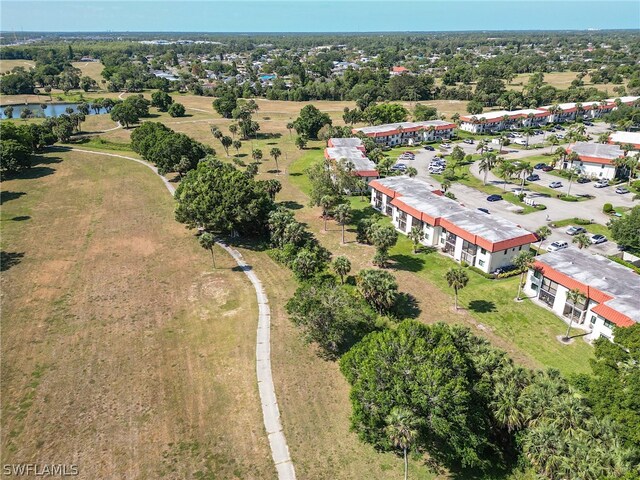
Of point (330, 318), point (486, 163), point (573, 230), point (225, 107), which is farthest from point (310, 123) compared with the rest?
point (330, 318)

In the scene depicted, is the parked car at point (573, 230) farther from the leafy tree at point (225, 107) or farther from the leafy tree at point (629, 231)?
the leafy tree at point (225, 107)

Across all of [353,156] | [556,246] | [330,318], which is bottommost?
[556,246]

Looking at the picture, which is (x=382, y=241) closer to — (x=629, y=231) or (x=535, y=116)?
(x=629, y=231)

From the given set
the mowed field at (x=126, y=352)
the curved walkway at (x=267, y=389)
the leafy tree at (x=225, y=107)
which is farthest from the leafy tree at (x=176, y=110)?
the curved walkway at (x=267, y=389)

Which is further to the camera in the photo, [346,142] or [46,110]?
[46,110]

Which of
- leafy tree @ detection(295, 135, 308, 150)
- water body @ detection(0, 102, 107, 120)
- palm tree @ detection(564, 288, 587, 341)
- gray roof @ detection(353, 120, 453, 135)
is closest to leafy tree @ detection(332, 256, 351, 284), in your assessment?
palm tree @ detection(564, 288, 587, 341)
